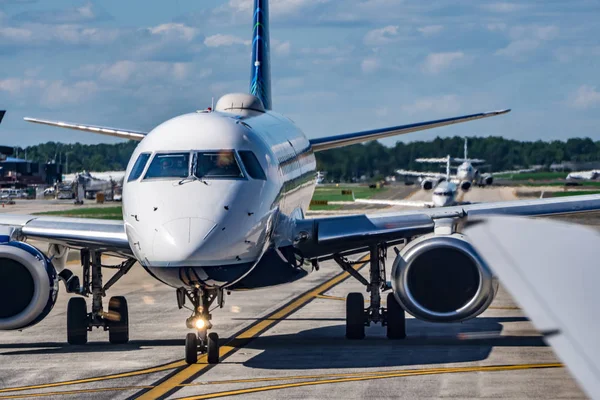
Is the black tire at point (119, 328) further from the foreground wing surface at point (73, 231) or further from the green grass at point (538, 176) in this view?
the green grass at point (538, 176)

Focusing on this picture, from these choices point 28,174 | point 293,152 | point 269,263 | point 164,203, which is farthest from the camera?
point 28,174

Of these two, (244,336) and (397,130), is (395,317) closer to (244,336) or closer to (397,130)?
(244,336)

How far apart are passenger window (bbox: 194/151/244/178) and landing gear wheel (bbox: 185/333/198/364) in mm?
2175

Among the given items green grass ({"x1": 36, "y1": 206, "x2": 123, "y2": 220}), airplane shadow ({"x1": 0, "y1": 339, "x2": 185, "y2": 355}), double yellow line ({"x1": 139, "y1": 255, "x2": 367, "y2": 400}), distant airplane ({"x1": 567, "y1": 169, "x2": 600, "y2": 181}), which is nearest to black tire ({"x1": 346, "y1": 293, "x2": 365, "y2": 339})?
double yellow line ({"x1": 139, "y1": 255, "x2": 367, "y2": 400})

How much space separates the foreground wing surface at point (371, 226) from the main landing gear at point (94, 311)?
285 cm

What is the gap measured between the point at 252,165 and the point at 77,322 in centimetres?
422

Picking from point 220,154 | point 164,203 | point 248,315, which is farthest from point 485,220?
point 248,315

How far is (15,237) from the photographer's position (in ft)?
52.1

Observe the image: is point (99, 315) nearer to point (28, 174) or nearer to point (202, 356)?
point (202, 356)

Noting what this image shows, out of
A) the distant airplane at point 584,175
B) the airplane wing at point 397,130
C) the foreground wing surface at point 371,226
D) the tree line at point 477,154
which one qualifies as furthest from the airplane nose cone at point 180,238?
the distant airplane at point 584,175

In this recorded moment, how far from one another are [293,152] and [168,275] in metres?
5.65

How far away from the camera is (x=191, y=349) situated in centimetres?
1367

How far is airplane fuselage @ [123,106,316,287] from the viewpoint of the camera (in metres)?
12.4

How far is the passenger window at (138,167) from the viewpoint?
13688 millimetres
